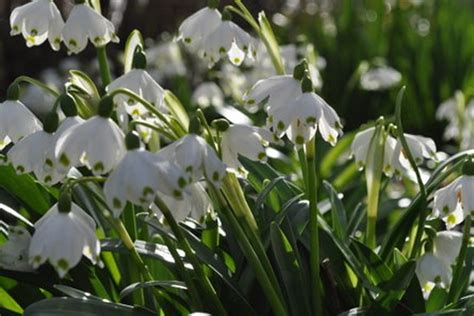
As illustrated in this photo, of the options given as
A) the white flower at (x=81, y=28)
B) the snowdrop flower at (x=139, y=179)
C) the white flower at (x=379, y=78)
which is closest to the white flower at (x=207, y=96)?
the white flower at (x=379, y=78)

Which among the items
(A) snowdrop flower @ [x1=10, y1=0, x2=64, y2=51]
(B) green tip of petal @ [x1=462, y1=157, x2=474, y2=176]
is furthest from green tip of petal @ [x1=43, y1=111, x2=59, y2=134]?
(B) green tip of petal @ [x1=462, y1=157, x2=474, y2=176]

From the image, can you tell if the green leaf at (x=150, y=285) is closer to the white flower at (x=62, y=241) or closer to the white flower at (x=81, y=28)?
the white flower at (x=62, y=241)

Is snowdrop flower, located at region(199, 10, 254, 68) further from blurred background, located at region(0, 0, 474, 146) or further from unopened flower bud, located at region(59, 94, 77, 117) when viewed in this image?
blurred background, located at region(0, 0, 474, 146)

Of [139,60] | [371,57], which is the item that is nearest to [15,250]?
[139,60]

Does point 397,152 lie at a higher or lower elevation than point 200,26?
lower

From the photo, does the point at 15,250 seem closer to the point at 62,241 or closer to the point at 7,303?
the point at 7,303

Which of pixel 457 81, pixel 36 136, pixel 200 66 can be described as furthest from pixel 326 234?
pixel 200 66

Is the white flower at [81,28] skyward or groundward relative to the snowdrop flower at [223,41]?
skyward
